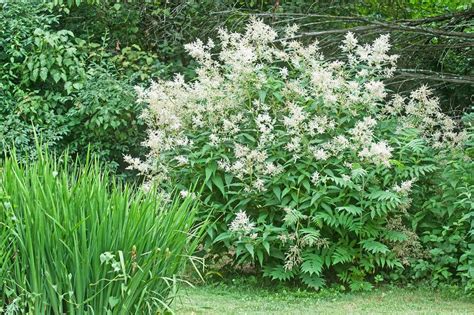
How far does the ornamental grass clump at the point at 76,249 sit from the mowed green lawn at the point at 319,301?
1.78m

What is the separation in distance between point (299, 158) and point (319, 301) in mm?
1378

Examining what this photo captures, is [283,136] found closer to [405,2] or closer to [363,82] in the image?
[363,82]

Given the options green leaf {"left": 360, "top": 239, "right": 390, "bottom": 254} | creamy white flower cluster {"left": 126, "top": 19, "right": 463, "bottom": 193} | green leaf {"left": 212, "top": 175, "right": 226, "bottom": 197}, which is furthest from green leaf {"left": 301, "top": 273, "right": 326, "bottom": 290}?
green leaf {"left": 212, "top": 175, "right": 226, "bottom": 197}

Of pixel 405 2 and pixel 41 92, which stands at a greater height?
pixel 405 2

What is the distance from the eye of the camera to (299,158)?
7121 millimetres

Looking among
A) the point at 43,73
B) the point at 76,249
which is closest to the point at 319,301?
the point at 76,249

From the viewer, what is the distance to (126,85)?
1068 centimetres

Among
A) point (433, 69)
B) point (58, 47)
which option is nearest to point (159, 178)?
point (58, 47)

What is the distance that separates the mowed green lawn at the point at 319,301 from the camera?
6219mm

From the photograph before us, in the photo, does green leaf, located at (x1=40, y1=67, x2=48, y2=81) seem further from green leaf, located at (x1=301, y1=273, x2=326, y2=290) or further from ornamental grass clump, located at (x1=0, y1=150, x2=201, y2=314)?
ornamental grass clump, located at (x1=0, y1=150, x2=201, y2=314)

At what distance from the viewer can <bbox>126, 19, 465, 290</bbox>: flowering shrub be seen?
695 cm

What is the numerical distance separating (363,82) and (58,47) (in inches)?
197

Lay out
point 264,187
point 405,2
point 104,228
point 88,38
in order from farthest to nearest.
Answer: point 405,2, point 88,38, point 264,187, point 104,228

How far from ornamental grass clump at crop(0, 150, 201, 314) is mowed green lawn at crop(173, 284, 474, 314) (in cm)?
178
